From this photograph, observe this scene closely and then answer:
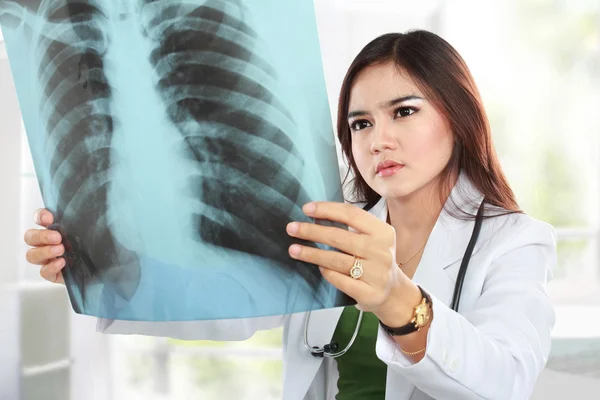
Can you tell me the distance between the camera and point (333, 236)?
1.82 feet

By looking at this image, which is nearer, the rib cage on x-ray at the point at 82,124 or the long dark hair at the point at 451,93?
the rib cage on x-ray at the point at 82,124

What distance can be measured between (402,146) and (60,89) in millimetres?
491

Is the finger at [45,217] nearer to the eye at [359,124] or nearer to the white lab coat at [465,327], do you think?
the white lab coat at [465,327]

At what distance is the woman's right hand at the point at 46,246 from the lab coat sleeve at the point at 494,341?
335 mm

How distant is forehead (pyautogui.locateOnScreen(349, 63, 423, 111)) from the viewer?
2.98 ft

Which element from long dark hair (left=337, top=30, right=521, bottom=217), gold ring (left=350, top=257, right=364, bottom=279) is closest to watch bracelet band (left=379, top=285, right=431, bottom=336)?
gold ring (left=350, top=257, right=364, bottom=279)

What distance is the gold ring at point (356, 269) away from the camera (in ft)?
1.86

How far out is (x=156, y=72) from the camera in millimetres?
527

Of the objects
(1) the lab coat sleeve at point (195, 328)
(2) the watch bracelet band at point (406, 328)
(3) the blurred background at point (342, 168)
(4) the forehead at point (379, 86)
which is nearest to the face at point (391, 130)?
(4) the forehead at point (379, 86)

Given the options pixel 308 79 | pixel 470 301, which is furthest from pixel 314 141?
pixel 470 301

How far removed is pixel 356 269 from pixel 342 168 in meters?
1.02

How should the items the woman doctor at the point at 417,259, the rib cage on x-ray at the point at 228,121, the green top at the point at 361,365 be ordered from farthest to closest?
the green top at the point at 361,365 < the woman doctor at the point at 417,259 < the rib cage on x-ray at the point at 228,121

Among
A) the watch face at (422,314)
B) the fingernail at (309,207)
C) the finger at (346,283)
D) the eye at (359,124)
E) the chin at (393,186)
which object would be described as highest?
the eye at (359,124)

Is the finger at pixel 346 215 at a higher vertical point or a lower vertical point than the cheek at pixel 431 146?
lower
